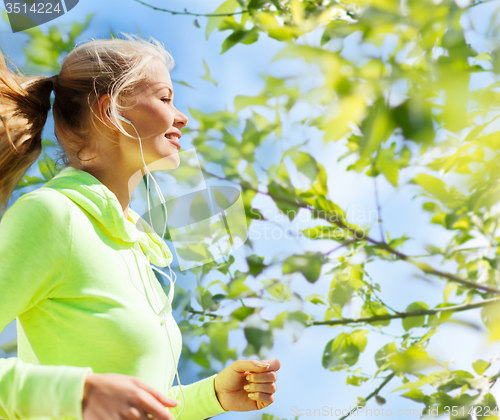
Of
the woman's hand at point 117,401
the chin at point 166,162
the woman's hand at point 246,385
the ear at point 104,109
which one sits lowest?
the woman's hand at point 246,385

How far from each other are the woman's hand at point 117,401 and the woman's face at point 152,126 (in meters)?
0.31

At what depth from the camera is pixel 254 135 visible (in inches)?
33.1

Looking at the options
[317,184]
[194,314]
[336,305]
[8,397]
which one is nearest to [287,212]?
[317,184]

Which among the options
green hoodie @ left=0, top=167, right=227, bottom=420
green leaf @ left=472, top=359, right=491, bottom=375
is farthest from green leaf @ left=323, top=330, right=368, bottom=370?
green hoodie @ left=0, top=167, right=227, bottom=420

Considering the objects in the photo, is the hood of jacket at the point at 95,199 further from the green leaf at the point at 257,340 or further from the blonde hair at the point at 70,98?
the green leaf at the point at 257,340

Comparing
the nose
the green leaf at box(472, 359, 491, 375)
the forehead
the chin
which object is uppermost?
the forehead

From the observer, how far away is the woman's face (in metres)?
0.58

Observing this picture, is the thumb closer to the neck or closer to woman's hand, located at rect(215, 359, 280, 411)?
woman's hand, located at rect(215, 359, 280, 411)

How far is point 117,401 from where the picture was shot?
35 centimetres

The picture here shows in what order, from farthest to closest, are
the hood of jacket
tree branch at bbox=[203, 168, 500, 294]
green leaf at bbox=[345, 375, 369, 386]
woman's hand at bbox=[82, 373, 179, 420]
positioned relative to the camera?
1. green leaf at bbox=[345, 375, 369, 386]
2. tree branch at bbox=[203, 168, 500, 294]
3. the hood of jacket
4. woman's hand at bbox=[82, 373, 179, 420]

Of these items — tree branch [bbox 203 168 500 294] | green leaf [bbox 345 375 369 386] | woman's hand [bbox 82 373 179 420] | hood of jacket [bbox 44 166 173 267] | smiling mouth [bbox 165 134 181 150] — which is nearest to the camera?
woman's hand [bbox 82 373 179 420]

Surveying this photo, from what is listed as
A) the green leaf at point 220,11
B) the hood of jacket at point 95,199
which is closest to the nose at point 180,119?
the hood of jacket at point 95,199

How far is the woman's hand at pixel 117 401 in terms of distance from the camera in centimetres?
35

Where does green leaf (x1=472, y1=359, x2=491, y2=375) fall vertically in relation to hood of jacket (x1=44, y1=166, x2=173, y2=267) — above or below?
below
